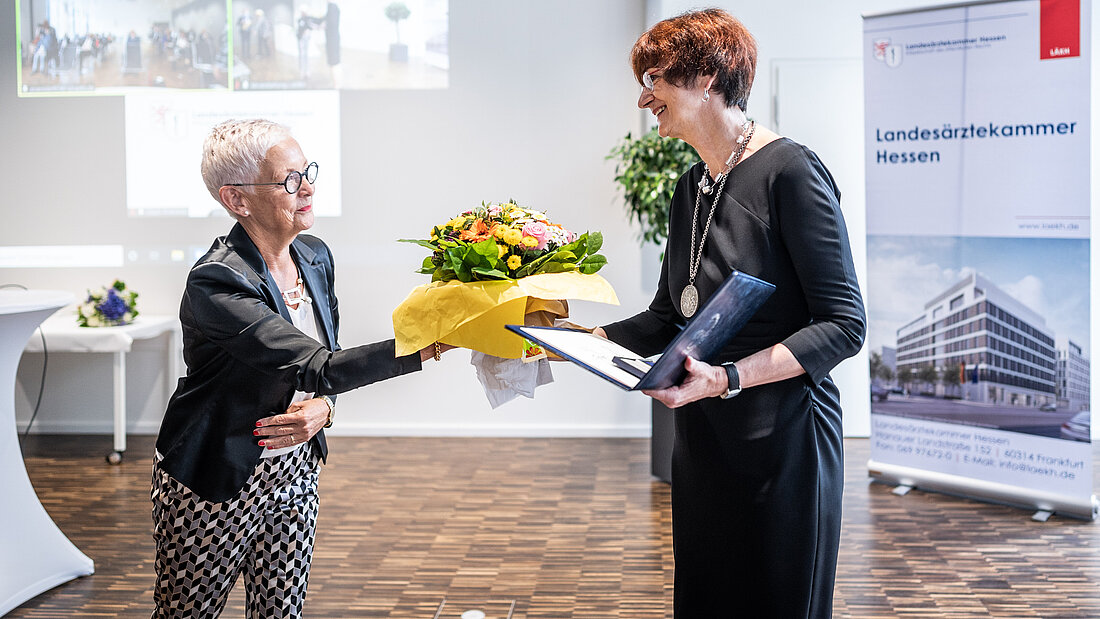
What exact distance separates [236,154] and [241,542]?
2.74 feet

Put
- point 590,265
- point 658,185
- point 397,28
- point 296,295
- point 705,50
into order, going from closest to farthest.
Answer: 1. point 705,50
2. point 590,265
3. point 296,295
4. point 658,185
5. point 397,28

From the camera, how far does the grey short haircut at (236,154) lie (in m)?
1.95

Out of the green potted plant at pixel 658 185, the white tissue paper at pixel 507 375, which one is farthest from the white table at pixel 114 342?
the white tissue paper at pixel 507 375

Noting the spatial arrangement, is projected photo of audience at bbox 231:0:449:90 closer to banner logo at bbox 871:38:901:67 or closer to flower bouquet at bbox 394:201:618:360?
banner logo at bbox 871:38:901:67

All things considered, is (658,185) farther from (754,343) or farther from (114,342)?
(114,342)

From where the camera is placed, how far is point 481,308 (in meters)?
1.74

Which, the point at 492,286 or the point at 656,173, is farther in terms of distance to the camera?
the point at 656,173

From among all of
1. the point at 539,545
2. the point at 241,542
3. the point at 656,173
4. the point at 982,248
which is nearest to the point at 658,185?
the point at 656,173

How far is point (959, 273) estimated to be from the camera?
4.43m

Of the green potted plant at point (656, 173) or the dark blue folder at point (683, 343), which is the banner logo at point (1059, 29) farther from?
the dark blue folder at point (683, 343)

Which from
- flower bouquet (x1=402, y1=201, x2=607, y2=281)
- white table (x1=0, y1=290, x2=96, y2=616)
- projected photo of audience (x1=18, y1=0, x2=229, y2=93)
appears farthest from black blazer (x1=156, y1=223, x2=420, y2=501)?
projected photo of audience (x1=18, y1=0, x2=229, y2=93)

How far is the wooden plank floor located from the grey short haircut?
6.24ft

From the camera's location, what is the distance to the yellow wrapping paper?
68.6 inches

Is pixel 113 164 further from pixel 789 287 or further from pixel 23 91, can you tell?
pixel 789 287
